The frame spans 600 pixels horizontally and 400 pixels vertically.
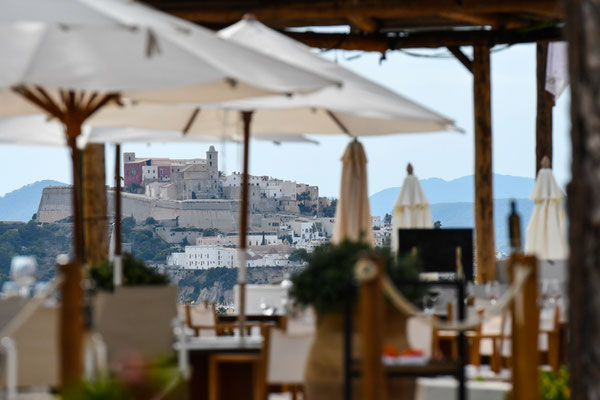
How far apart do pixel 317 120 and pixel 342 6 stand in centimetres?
310

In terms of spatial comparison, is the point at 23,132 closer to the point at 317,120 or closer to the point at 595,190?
the point at 317,120

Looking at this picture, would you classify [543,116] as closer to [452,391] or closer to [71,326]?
[452,391]

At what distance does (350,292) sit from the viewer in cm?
427

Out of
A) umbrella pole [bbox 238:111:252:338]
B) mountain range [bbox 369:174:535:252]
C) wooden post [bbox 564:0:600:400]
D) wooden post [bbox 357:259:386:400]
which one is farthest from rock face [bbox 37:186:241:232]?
wooden post [bbox 564:0:600:400]

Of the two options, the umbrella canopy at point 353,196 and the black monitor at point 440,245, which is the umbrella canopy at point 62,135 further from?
the black monitor at point 440,245

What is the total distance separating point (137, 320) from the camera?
4926mm

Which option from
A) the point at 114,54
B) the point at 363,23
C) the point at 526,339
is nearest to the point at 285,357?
the point at 526,339

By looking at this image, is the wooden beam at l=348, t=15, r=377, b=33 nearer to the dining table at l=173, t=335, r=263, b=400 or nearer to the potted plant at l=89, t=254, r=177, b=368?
the dining table at l=173, t=335, r=263, b=400

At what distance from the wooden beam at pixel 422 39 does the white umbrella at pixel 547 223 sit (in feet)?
5.15

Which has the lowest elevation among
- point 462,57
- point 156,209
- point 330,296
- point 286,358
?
point 286,358

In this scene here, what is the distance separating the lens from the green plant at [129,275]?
569 centimetres

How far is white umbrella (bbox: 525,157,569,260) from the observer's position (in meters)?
10.7

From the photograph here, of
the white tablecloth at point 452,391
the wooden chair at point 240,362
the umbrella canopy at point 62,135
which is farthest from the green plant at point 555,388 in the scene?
the umbrella canopy at point 62,135

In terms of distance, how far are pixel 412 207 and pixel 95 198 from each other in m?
3.19
